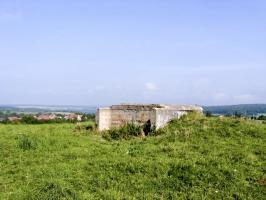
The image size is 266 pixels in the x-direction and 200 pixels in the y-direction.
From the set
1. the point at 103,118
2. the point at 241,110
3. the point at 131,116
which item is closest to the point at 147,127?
the point at 131,116

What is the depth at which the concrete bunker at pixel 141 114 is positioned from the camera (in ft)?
51.7

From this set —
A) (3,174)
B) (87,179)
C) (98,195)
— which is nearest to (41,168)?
(3,174)

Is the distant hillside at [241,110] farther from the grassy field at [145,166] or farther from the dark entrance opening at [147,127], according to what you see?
the grassy field at [145,166]

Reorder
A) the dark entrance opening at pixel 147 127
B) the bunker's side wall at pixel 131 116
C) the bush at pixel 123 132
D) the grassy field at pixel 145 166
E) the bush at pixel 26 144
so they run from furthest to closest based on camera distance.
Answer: the bunker's side wall at pixel 131 116
the dark entrance opening at pixel 147 127
the bush at pixel 123 132
the bush at pixel 26 144
the grassy field at pixel 145 166

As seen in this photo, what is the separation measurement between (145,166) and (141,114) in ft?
21.1

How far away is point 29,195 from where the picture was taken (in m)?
8.80

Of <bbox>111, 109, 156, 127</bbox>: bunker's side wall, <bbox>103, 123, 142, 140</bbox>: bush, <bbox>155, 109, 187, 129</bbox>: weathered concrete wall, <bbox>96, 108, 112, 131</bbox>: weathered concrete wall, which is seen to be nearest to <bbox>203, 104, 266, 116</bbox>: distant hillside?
<bbox>155, 109, 187, 129</bbox>: weathered concrete wall

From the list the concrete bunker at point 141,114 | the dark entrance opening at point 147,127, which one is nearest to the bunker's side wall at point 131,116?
the concrete bunker at point 141,114

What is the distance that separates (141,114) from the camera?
1642 cm

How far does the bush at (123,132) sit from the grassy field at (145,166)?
33.9 inches

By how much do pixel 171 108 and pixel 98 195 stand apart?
7992mm

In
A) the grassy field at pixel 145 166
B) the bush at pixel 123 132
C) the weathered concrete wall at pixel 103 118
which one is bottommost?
the grassy field at pixel 145 166

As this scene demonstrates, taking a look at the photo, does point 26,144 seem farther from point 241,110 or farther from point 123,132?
point 241,110

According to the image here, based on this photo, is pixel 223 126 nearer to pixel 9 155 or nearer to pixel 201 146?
pixel 201 146
